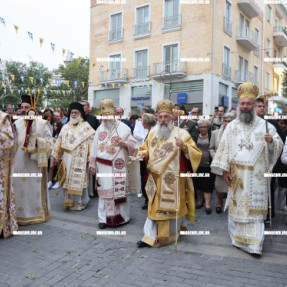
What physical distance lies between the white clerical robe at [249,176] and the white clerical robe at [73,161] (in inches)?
117

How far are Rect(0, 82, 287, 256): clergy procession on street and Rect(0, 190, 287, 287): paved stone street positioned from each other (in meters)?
0.23

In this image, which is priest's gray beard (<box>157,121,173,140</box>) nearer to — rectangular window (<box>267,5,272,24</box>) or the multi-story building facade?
the multi-story building facade

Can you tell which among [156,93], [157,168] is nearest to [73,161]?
[157,168]

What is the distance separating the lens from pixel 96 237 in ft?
16.1

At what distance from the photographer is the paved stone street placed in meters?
3.48

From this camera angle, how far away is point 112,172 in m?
5.52

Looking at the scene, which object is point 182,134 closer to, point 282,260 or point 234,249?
point 234,249

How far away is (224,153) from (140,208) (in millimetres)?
2702

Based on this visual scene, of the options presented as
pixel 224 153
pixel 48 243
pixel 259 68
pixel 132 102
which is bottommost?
pixel 48 243

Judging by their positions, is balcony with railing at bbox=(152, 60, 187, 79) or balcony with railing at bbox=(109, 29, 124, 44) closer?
balcony with railing at bbox=(152, 60, 187, 79)

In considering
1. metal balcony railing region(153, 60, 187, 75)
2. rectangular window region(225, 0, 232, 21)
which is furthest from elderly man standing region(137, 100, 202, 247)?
rectangular window region(225, 0, 232, 21)

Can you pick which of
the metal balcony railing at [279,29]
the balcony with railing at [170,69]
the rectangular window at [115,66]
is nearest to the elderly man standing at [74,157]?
the balcony with railing at [170,69]

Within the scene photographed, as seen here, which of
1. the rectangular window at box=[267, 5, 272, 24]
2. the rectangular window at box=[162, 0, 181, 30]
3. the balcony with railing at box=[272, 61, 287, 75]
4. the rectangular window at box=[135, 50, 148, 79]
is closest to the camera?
the rectangular window at box=[162, 0, 181, 30]

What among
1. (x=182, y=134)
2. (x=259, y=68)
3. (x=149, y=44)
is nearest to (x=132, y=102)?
(x=149, y=44)
